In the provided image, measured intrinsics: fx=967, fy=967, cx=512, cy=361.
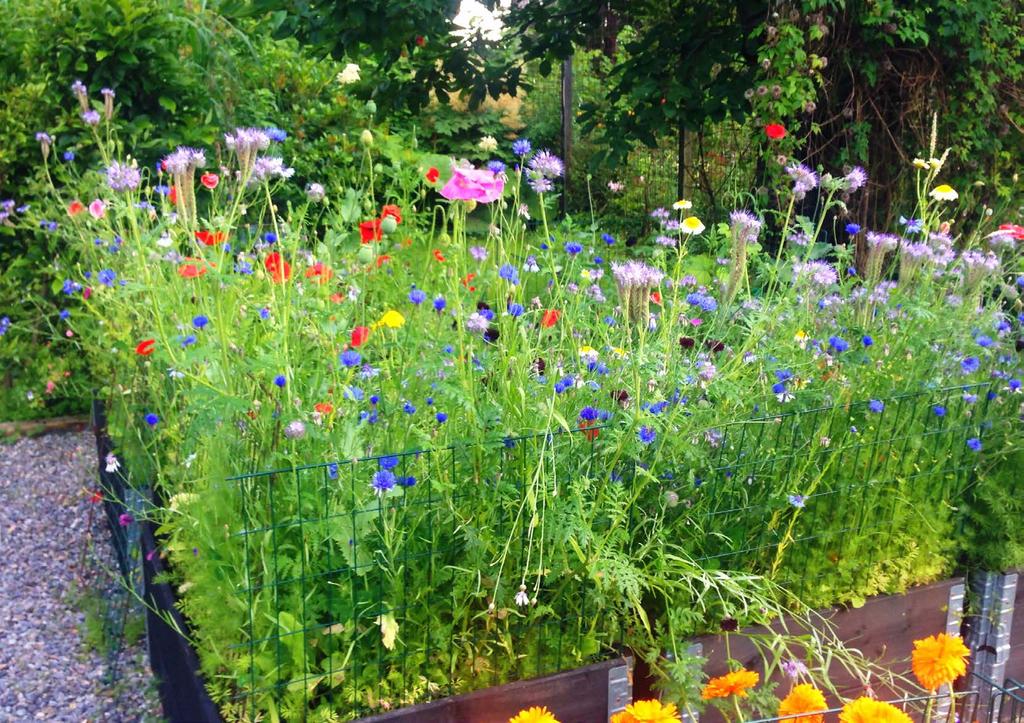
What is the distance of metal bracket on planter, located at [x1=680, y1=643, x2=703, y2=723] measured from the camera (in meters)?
2.13

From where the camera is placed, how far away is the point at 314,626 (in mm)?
1907

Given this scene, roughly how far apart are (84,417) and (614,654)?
3.63m

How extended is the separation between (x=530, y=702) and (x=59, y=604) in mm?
2005

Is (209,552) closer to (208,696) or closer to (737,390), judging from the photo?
(208,696)

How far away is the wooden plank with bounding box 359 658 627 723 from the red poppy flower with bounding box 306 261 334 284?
45.4 inches

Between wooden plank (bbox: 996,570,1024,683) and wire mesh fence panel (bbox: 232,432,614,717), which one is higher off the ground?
wire mesh fence panel (bbox: 232,432,614,717)

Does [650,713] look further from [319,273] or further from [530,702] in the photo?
[319,273]

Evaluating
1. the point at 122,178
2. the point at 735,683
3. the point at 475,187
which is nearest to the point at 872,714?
the point at 735,683

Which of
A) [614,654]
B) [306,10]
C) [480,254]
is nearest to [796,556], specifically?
[614,654]

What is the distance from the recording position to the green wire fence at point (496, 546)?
1.91 m

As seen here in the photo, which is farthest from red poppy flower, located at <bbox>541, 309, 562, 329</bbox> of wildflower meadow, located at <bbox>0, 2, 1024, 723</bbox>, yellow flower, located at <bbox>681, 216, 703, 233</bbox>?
yellow flower, located at <bbox>681, 216, 703, 233</bbox>

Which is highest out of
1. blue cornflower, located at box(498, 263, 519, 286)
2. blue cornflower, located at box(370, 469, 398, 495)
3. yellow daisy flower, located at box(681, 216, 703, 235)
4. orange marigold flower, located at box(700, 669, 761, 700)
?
blue cornflower, located at box(498, 263, 519, 286)

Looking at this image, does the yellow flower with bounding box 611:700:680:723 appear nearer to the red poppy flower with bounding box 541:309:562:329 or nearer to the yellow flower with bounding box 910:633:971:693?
the yellow flower with bounding box 910:633:971:693

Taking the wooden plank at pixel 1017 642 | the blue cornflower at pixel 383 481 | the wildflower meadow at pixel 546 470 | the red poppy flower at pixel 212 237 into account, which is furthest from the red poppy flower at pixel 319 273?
the wooden plank at pixel 1017 642
